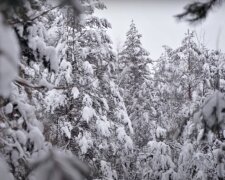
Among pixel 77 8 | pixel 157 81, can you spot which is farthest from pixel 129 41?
pixel 77 8

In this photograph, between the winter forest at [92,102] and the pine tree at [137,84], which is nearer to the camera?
the winter forest at [92,102]

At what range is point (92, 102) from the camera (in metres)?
11.8

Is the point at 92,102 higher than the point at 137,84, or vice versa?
the point at 137,84

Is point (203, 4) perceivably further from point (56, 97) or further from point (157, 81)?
point (157, 81)

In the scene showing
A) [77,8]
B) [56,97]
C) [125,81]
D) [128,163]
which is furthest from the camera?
[125,81]

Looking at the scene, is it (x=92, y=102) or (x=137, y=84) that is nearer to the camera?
(x=92, y=102)

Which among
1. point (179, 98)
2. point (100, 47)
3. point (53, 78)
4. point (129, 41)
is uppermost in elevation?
point (129, 41)

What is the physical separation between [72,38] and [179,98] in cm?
1064

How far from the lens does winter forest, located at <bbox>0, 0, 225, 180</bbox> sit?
3854mm

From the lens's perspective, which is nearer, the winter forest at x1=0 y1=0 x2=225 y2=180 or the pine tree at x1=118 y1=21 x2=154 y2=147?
the winter forest at x1=0 y1=0 x2=225 y2=180

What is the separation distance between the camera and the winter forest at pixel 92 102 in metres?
3.85

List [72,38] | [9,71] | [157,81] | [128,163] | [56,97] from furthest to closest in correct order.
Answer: [157,81], [128,163], [72,38], [56,97], [9,71]

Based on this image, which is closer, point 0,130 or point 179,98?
point 0,130

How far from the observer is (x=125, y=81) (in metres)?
20.2
